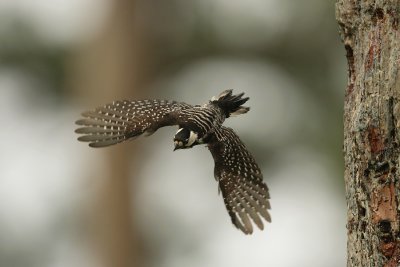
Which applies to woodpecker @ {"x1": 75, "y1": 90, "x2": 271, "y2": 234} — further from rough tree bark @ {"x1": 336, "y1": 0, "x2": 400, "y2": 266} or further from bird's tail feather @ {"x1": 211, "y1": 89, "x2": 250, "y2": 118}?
rough tree bark @ {"x1": 336, "y1": 0, "x2": 400, "y2": 266}

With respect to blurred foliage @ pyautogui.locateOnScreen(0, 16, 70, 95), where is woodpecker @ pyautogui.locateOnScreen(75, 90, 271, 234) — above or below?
below

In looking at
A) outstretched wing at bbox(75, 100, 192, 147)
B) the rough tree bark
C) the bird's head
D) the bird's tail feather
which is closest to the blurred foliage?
outstretched wing at bbox(75, 100, 192, 147)

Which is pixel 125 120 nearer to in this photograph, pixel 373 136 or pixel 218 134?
pixel 218 134

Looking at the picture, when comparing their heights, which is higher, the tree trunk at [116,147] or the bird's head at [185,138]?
the tree trunk at [116,147]

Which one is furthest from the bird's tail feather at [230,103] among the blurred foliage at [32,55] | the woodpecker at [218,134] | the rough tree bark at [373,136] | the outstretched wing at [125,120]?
the blurred foliage at [32,55]

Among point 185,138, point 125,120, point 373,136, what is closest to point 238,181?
point 185,138

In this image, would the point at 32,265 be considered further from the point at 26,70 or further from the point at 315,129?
the point at 315,129

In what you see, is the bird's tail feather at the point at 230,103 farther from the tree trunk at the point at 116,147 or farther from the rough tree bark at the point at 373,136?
the tree trunk at the point at 116,147
